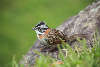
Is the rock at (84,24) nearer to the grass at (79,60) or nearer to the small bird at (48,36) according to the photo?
the small bird at (48,36)

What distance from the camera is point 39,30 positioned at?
8.29 meters

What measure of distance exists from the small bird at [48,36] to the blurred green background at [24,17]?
22.2 ft

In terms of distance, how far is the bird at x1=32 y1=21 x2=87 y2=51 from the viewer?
8.14 m

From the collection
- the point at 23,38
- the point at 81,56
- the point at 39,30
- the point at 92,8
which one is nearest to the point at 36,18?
the point at 23,38

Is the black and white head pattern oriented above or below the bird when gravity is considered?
above

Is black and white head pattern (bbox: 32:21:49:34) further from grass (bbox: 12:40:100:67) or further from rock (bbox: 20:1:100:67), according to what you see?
grass (bbox: 12:40:100:67)

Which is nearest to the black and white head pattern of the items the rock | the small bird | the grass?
the small bird

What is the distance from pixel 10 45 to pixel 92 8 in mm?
7115

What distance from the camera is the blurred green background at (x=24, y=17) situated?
52.0 ft

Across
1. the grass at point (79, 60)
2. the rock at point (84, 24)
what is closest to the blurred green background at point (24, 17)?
the rock at point (84, 24)

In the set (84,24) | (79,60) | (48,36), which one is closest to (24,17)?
(84,24)

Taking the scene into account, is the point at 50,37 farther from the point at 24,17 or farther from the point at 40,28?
the point at 24,17

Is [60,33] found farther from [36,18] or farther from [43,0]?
[43,0]

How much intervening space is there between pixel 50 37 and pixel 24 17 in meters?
9.58
